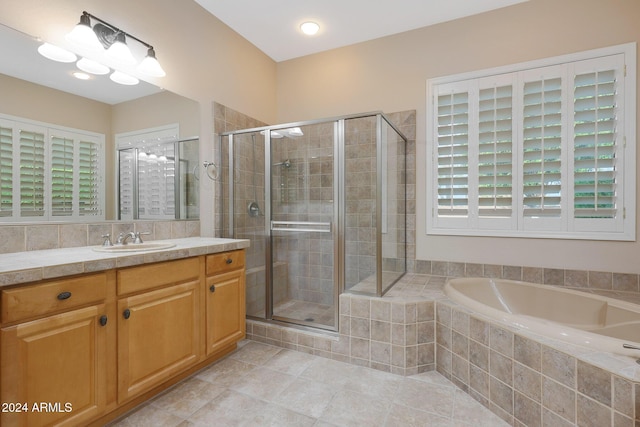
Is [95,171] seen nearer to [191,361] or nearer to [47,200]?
[47,200]

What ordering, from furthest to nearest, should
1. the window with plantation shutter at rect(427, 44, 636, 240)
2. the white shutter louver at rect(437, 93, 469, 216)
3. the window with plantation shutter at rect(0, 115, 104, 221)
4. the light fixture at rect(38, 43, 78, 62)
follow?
the white shutter louver at rect(437, 93, 469, 216), the window with plantation shutter at rect(427, 44, 636, 240), the light fixture at rect(38, 43, 78, 62), the window with plantation shutter at rect(0, 115, 104, 221)

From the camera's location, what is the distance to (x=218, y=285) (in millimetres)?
1991

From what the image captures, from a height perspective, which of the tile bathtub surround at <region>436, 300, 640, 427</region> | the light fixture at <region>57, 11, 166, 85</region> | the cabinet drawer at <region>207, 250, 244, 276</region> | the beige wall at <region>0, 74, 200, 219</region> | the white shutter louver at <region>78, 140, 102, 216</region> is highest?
the light fixture at <region>57, 11, 166, 85</region>

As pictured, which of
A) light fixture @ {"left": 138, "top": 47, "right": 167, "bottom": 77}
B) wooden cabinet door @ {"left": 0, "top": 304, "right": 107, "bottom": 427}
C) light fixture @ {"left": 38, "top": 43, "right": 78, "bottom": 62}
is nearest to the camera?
wooden cabinet door @ {"left": 0, "top": 304, "right": 107, "bottom": 427}

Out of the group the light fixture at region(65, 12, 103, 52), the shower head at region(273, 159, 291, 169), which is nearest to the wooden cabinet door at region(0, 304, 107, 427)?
the light fixture at region(65, 12, 103, 52)

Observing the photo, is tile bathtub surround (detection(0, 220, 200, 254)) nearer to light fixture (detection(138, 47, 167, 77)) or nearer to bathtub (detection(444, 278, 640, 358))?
light fixture (detection(138, 47, 167, 77))

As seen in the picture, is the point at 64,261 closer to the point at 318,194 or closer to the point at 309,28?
the point at 318,194

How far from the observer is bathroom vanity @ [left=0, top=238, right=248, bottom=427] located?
3.53ft

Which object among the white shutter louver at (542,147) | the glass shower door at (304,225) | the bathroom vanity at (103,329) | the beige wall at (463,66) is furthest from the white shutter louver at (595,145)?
the bathroom vanity at (103,329)

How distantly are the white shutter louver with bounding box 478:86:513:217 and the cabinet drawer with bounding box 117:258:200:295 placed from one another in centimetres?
230

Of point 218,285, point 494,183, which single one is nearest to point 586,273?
point 494,183

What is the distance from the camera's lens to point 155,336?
158 cm

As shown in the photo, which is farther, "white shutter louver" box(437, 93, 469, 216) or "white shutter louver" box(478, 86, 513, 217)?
"white shutter louver" box(437, 93, 469, 216)

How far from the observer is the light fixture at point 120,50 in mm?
1793
